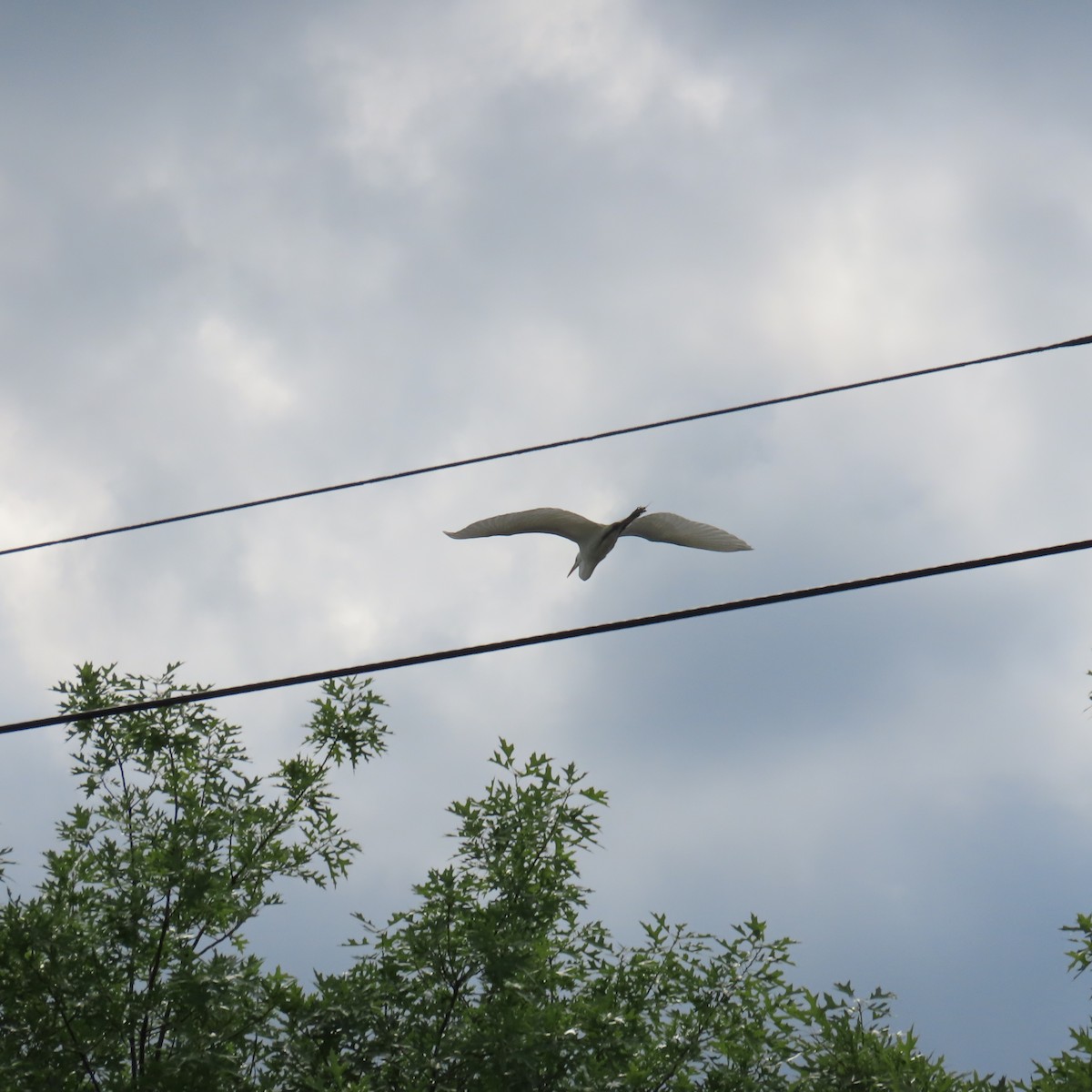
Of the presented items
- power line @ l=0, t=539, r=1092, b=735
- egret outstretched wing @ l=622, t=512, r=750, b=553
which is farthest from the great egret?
power line @ l=0, t=539, r=1092, b=735

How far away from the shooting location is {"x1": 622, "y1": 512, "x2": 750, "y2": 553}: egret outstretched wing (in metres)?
4.32

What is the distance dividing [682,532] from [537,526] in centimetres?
60

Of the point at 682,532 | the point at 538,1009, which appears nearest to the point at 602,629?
the point at 682,532

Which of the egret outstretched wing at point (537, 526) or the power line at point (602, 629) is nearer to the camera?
the power line at point (602, 629)

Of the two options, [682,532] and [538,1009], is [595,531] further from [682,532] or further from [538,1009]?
[538,1009]

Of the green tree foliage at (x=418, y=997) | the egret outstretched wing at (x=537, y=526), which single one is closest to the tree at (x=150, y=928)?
the green tree foliage at (x=418, y=997)

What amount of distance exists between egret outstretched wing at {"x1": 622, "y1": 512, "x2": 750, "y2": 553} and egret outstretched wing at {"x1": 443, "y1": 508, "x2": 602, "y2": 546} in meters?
0.17

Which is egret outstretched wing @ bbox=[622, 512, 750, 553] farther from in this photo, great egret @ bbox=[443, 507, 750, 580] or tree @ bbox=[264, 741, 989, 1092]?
tree @ bbox=[264, 741, 989, 1092]

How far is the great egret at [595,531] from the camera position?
4332mm

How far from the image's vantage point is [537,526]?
178 inches

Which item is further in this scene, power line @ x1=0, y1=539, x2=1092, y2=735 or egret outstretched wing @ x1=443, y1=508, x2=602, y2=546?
egret outstretched wing @ x1=443, y1=508, x2=602, y2=546

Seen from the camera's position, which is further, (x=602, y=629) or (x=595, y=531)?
(x=595, y=531)

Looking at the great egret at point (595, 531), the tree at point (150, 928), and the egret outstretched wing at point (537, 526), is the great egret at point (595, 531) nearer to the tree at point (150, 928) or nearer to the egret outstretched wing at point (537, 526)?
the egret outstretched wing at point (537, 526)

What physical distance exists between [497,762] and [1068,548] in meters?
5.57
